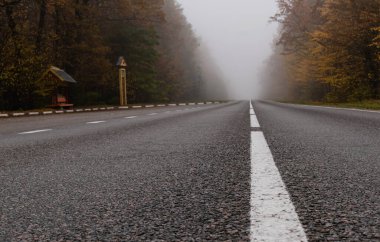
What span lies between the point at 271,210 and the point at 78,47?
3121 centimetres

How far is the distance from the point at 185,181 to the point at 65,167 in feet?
4.07

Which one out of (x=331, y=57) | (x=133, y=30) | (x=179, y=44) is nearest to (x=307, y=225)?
(x=331, y=57)

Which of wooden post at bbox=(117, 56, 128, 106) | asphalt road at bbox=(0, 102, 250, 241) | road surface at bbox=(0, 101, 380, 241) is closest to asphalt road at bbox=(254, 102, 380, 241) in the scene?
road surface at bbox=(0, 101, 380, 241)

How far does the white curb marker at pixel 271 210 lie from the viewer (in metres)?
1.55

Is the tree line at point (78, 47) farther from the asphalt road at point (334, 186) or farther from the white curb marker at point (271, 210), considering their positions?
the white curb marker at point (271, 210)

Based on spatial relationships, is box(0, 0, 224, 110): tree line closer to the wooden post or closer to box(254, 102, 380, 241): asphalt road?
the wooden post

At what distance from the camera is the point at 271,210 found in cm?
188

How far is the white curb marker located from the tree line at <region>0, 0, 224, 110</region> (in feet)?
63.1

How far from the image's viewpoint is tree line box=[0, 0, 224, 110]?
22.6m

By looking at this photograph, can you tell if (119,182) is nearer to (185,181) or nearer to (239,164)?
(185,181)

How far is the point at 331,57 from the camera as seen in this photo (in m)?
29.3

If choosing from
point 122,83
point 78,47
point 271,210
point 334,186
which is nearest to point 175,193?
point 271,210

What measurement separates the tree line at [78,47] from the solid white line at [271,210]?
19.3 m

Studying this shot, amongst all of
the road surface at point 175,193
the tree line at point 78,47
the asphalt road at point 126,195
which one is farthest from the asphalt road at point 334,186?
the tree line at point 78,47
